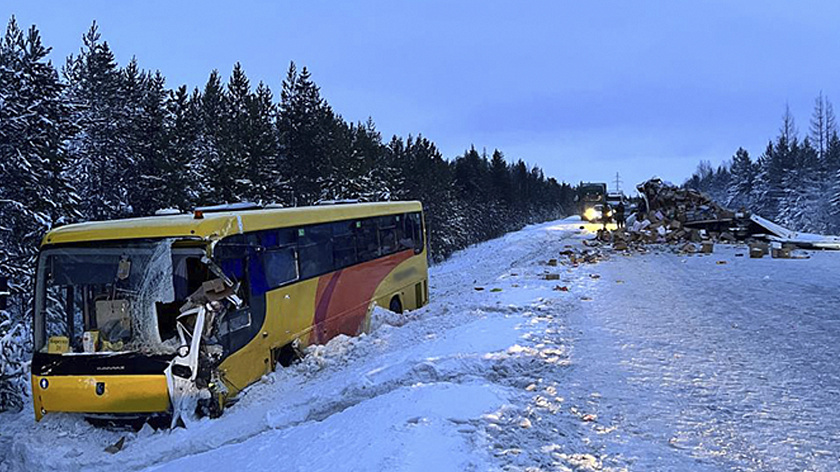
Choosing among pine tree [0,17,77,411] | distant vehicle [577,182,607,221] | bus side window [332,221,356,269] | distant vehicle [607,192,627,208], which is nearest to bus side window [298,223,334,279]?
bus side window [332,221,356,269]

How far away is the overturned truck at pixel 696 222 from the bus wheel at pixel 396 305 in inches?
645

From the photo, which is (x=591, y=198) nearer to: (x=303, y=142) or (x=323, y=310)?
(x=303, y=142)

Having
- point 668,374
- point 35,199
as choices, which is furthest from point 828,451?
point 35,199

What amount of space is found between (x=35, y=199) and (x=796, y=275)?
70.7 ft

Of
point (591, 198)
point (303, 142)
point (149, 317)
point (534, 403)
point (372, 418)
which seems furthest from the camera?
point (591, 198)

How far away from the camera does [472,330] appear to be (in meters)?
9.35

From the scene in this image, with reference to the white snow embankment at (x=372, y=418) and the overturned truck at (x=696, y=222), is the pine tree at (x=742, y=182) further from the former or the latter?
the white snow embankment at (x=372, y=418)

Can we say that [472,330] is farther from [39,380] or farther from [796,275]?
[796,275]

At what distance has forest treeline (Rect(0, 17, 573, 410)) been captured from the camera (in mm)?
15930

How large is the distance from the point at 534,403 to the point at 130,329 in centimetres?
477

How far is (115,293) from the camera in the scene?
22.0ft

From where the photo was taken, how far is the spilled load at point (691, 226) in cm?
2512

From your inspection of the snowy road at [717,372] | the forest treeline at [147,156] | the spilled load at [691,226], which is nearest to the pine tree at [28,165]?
the forest treeline at [147,156]

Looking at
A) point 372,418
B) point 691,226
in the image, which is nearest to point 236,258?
point 372,418
